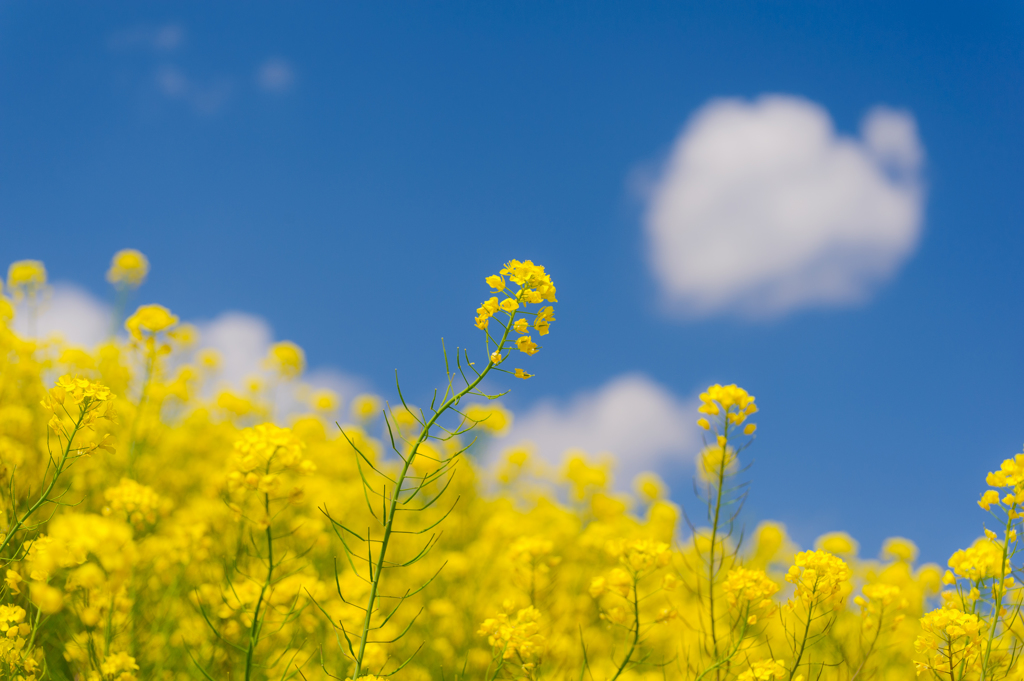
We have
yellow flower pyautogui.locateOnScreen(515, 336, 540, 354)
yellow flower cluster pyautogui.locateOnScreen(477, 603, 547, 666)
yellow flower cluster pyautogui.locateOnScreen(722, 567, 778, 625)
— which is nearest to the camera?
yellow flower pyautogui.locateOnScreen(515, 336, 540, 354)

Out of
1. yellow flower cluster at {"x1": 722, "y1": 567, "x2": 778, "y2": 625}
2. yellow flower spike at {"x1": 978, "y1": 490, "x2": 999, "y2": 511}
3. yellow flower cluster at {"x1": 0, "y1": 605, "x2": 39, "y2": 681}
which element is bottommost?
yellow flower cluster at {"x1": 0, "y1": 605, "x2": 39, "y2": 681}

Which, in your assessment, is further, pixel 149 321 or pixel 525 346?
pixel 149 321

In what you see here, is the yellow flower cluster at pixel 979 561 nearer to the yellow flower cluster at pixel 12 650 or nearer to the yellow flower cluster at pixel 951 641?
the yellow flower cluster at pixel 951 641

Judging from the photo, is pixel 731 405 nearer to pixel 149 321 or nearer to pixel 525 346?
pixel 525 346

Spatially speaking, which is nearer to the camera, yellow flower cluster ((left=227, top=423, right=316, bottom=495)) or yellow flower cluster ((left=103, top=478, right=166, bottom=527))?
yellow flower cluster ((left=227, top=423, right=316, bottom=495))

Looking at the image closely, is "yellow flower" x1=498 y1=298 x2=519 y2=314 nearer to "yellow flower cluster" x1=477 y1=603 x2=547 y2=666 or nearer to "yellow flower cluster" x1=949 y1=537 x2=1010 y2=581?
"yellow flower cluster" x1=477 y1=603 x2=547 y2=666

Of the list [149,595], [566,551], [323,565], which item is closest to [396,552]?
[323,565]

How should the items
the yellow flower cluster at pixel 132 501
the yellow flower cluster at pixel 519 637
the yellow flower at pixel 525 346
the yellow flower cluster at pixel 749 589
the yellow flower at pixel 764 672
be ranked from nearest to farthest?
the yellow flower at pixel 525 346
the yellow flower at pixel 764 672
the yellow flower cluster at pixel 519 637
the yellow flower cluster at pixel 749 589
the yellow flower cluster at pixel 132 501

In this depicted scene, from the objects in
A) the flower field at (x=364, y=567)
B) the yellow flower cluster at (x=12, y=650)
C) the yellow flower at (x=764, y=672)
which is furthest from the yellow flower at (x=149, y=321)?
the yellow flower at (x=764, y=672)

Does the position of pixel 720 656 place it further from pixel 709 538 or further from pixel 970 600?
pixel 970 600

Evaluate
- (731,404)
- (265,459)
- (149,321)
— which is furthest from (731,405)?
(149,321)

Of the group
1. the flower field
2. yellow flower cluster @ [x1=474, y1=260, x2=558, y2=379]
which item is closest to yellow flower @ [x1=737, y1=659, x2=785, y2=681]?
the flower field

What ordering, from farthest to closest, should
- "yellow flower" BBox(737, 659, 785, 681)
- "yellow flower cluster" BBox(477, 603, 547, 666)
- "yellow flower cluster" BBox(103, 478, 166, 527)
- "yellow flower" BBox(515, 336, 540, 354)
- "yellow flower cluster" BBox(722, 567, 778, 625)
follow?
"yellow flower cluster" BBox(103, 478, 166, 527) < "yellow flower cluster" BBox(722, 567, 778, 625) < "yellow flower cluster" BBox(477, 603, 547, 666) < "yellow flower" BBox(737, 659, 785, 681) < "yellow flower" BBox(515, 336, 540, 354)

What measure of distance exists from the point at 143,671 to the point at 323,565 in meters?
1.75
